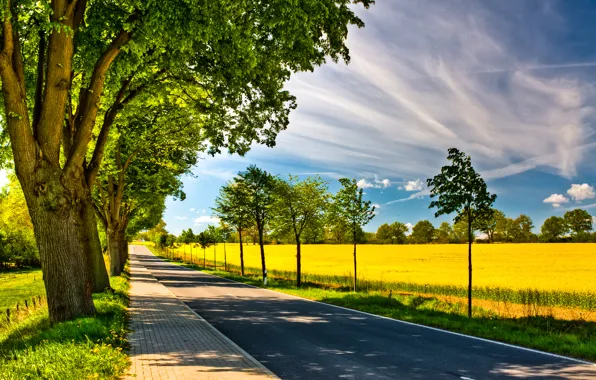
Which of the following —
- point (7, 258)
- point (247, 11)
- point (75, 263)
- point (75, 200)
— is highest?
point (247, 11)

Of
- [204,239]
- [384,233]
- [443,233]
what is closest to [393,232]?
[384,233]

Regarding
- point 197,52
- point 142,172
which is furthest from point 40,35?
point 142,172

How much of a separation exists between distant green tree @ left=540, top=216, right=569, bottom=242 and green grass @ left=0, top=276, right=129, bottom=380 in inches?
5086

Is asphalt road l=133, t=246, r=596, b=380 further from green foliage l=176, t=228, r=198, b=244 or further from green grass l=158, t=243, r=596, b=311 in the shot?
green foliage l=176, t=228, r=198, b=244

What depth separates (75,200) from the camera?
36.6ft

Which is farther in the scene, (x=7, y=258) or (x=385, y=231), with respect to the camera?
(x=385, y=231)

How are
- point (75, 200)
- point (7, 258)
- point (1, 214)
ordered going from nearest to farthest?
1. point (75, 200)
2. point (7, 258)
3. point (1, 214)

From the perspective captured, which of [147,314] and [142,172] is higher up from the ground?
[142,172]

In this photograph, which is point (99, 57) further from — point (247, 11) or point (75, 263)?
point (75, 263)

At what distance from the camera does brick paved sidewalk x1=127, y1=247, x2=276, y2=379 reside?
7512 mm

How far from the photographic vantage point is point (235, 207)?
3797 cm

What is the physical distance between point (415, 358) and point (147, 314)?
966 cm

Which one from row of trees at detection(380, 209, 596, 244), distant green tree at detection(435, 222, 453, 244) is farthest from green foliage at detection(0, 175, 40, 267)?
distant green tree at detection(435, 222, 453, 244)

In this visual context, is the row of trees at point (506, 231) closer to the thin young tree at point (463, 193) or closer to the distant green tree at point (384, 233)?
the distant green tree at point (384, 233)
